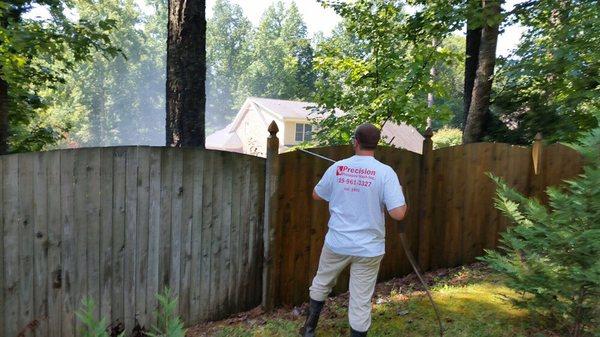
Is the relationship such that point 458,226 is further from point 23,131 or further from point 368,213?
point 23,131

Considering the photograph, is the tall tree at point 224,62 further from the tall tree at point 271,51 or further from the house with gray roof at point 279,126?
the house with gray roof at point 279,126

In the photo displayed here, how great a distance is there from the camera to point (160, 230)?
370 centimetres

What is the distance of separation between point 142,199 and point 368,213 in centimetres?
181

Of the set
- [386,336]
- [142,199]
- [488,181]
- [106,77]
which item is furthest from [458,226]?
[106,77]

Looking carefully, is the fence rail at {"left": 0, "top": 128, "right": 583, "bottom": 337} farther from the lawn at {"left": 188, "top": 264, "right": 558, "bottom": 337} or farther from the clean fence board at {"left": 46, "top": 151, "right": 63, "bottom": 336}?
the lawn at {"left": 188, "top": 264, "right": 558, "bottom": 337}

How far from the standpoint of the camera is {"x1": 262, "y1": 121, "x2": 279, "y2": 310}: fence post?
13.4 ft

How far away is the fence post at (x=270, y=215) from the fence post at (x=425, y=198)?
6.66 feet

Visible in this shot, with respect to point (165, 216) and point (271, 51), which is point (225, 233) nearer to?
point (165, 216)

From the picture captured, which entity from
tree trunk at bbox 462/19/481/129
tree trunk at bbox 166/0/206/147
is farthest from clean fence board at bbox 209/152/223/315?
tree trunk at bbox 462/19/481/129

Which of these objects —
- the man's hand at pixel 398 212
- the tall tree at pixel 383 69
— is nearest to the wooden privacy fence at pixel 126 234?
the man's hand at pixel 398 212

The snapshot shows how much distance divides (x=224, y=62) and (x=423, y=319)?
240ft

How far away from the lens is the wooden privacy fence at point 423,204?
13.9ft

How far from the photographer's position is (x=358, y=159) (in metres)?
3.26

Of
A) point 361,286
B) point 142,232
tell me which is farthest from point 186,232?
point 361,286
